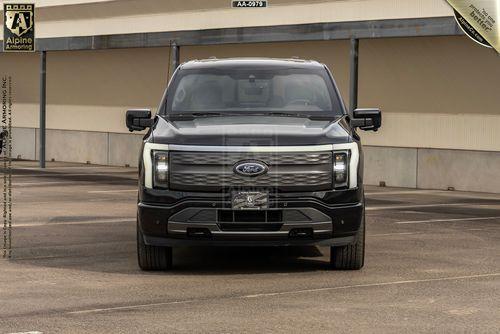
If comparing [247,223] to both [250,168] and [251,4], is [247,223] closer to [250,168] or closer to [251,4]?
A: [250,168]

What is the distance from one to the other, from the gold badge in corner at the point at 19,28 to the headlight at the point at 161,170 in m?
21.8

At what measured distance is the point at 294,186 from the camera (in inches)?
450

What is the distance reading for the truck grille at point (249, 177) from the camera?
11391 millimetres

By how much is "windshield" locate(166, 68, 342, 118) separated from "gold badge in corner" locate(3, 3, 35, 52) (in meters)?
20.2

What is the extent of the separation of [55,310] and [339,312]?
2135mm

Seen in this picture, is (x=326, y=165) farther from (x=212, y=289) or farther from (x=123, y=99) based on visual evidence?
(x=123, y=99)

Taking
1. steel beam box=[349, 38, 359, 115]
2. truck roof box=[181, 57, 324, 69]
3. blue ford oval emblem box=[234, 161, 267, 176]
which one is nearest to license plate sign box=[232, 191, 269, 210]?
blue ford oval emblem box=[234, 161, 267, 176]

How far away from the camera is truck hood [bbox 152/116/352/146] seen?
11.5 meters

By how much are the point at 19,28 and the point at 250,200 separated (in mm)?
22675

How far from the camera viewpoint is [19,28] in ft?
108

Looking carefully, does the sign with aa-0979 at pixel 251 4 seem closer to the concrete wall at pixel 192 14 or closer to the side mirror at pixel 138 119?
the concrete wall at pixel 192 14

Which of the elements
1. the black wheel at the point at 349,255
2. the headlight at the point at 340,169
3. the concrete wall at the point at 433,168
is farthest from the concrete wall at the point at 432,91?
the headlight at the point at 340,169

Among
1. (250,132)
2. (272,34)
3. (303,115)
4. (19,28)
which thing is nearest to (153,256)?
(250,132)

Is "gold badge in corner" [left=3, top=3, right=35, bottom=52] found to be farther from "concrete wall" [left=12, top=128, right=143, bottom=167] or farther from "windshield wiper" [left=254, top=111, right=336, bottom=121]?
"windshield wiper" [left=254, top=111, right=336, bottom=121]
